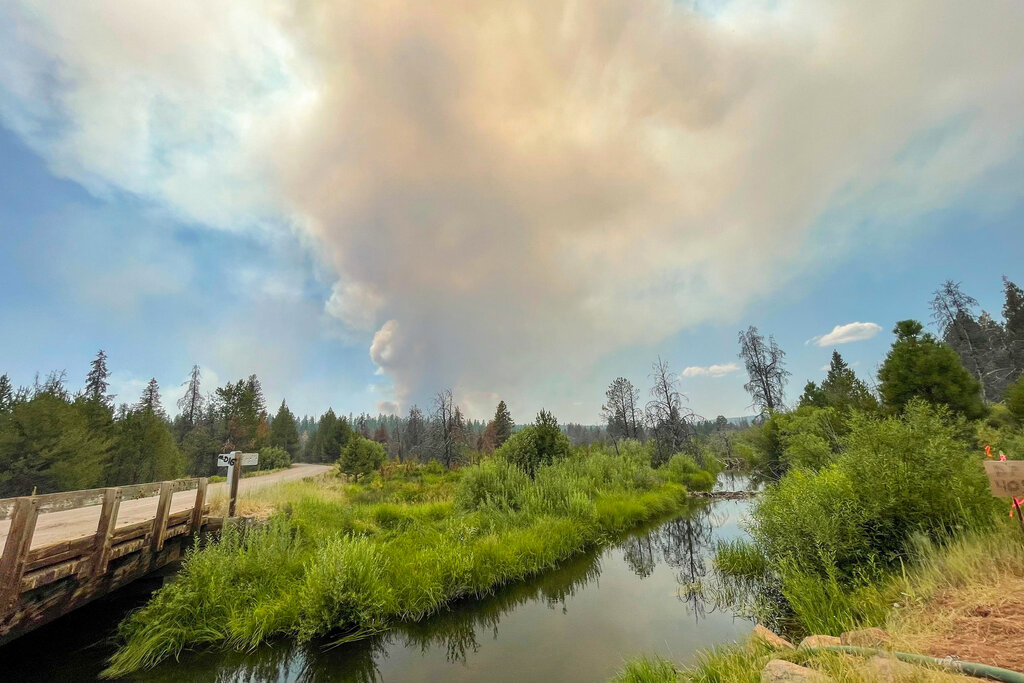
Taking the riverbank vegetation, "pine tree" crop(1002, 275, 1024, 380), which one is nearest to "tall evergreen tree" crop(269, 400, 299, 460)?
the riverbank vegetation

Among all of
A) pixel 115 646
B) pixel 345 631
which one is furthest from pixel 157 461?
pixel 345 631

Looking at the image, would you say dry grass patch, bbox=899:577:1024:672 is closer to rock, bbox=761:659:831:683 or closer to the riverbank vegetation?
the riverbank vegetation

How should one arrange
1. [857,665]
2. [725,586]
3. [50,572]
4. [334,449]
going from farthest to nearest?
[334,449] → [725,586] → [50,572] → [857,665]

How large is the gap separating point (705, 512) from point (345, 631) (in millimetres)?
16705

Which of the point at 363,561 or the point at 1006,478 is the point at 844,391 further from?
the point at 363,561

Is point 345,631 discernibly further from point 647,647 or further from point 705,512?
point 705,512

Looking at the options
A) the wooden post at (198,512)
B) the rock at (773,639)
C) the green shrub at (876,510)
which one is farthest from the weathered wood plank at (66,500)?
the green shrub at (876,510)

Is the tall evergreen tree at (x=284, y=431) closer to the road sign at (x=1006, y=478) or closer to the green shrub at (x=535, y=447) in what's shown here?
the green shrub at (x=535, y=447)

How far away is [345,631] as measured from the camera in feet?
23.8

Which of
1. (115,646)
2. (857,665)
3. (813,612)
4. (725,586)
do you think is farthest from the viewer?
(725,586)

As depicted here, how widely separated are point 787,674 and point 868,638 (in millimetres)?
1530

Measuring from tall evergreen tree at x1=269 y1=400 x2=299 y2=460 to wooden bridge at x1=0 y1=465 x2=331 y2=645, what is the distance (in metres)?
64.0

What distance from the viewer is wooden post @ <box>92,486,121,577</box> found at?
23.3 ft

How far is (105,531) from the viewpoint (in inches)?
285
